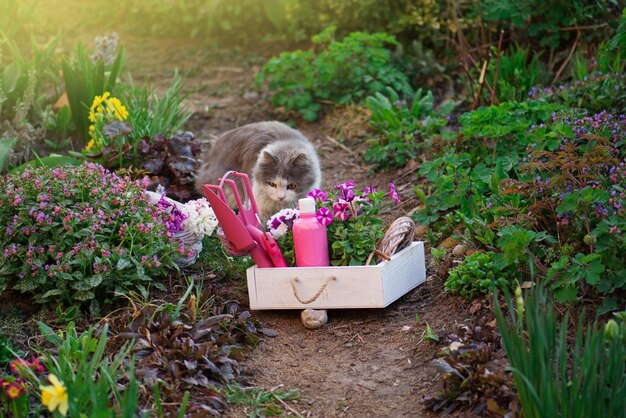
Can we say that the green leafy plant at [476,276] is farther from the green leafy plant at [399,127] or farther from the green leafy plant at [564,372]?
the green leafy plant at [399,127]

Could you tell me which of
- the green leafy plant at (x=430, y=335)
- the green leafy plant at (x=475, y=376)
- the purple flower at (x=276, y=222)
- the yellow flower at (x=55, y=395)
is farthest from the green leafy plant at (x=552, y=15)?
the yellow flower at (x=55, y=395)

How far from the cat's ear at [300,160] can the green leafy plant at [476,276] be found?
142cm

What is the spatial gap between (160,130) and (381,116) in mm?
1756

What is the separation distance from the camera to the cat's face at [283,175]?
16.5 feet

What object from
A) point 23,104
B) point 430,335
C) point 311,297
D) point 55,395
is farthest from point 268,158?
point 55,395

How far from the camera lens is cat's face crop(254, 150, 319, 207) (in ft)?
16.5

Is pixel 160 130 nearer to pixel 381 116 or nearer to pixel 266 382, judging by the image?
pixel 381 116

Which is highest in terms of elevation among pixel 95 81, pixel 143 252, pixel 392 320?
pixel 95 81

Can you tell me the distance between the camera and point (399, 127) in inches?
244

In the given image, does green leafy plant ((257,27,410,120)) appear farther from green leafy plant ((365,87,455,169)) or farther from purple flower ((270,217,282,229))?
purple flower ((270,217,282,229))

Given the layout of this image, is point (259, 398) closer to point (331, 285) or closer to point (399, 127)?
point (331, 285)

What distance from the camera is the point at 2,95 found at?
5.77m

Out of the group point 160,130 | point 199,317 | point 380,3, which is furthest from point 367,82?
point 199,317

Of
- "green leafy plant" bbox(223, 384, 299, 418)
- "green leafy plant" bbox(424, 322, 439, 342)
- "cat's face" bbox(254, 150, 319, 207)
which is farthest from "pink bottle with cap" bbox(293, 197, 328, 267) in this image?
"cat's face" bbox(254, 150, 319, 207)
